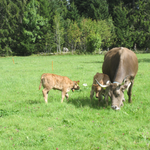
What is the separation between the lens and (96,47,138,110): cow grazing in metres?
7.24

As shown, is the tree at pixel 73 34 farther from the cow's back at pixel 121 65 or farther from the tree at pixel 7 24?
the cow's back at pixel 121 65

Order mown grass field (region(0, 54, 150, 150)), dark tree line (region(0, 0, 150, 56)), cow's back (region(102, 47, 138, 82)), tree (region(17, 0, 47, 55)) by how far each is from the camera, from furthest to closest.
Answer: dark tree line (region(0, 0, 150, 56)) < tree (region(17, 0, 47, 55)) < cow's back (region(102, 47, 138, 82)) < mown grass field (region(0, 54, 150, 150))

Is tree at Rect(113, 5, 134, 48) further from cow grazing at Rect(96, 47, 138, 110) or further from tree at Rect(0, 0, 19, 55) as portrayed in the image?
cow grazing at Rect(96, 47, 138, 110)

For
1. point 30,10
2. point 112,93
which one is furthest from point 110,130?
point 30,10

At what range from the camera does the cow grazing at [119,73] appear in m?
7.24

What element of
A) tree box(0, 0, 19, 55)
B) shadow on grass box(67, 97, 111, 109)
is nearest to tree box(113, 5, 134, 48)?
tree box(0, 0, 19, 55)

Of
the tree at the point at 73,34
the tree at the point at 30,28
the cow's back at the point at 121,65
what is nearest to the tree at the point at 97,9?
the tree at the point at 73,34

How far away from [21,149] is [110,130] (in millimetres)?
2611

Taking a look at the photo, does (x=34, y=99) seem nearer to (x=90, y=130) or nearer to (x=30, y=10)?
(x=90, y=130)

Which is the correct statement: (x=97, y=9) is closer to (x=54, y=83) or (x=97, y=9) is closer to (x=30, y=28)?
(x=30, y=28)

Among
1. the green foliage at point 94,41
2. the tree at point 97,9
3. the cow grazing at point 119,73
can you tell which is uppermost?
the tree at point 97,9

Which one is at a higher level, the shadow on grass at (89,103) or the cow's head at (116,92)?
the cow's head at (116,92)

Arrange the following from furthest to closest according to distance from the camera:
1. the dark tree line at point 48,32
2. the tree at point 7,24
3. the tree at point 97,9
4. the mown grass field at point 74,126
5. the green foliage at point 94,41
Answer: the tree at point 97,9 → the tree at point 7,24 → the dark tree line at point 48,32 → the green foliage at point 94,41 → the mown grass field at point 74,126

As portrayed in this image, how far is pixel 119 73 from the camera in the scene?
7742mm
